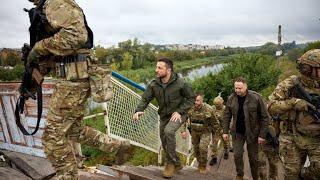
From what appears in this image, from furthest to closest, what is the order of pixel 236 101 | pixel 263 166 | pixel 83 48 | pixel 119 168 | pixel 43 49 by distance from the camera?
pixel 263 166
pixel 236 101
pixel 119 168
pixel 83 48
pixel 43 49

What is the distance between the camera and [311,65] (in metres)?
3.96

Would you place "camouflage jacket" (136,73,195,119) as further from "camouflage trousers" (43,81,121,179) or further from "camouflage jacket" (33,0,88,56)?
"camouflage jacket" (33,0,88,56)

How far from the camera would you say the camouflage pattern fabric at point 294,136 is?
3.97 m

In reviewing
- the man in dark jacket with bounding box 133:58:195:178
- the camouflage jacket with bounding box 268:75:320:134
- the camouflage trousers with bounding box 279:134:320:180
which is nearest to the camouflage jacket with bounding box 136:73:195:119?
the man in dark jacket with bounding box 133:58:195:178

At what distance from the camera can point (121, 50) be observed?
260ft

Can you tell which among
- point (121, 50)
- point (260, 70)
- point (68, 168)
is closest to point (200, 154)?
point (68, 168)

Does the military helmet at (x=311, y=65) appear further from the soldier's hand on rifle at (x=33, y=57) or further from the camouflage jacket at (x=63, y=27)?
the soldier's hand on rifle at (x=33, y=57)

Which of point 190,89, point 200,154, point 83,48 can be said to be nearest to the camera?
point 83,48

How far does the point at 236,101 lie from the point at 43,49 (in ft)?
9.61

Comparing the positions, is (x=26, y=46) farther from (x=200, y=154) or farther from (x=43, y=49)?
(x=200, y=154)

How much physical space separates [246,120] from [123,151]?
1.86 meters

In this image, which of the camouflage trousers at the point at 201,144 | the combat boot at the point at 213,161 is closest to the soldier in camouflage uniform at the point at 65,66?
the camouflage trousers at the point at 201,144

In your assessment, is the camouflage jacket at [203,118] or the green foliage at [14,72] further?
the green foliage at [14,72]

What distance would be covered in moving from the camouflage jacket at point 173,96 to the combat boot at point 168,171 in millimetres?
688
